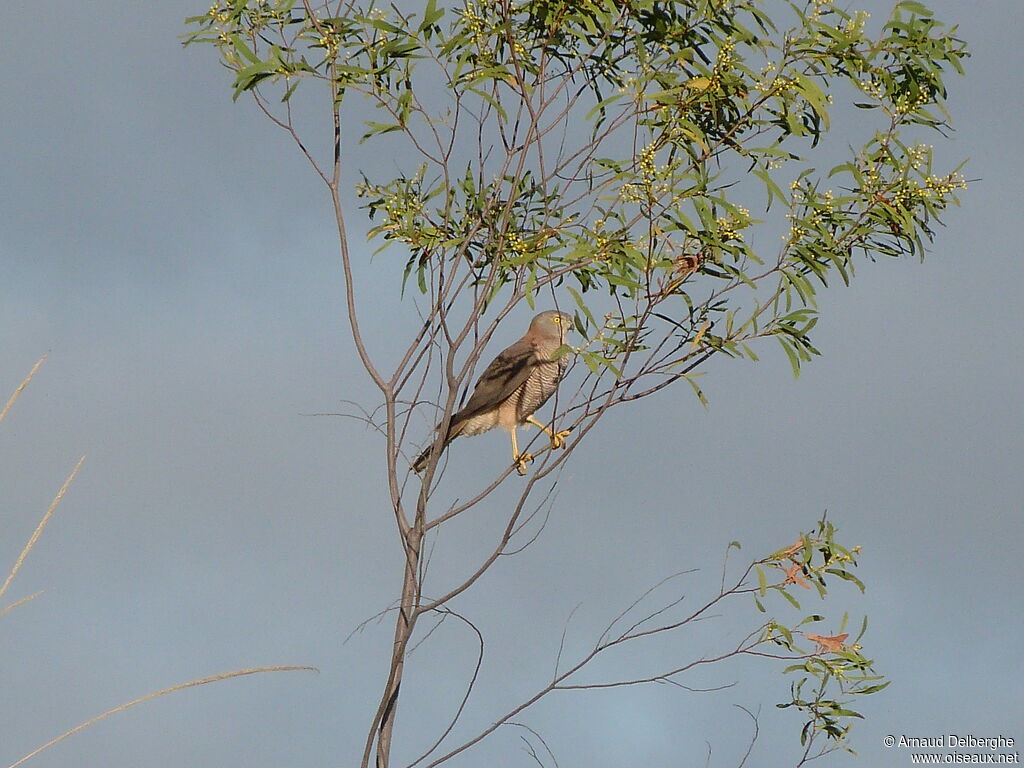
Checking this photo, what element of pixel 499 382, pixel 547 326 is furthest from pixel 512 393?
pixel 547 326

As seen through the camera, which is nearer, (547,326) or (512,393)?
(512,393)

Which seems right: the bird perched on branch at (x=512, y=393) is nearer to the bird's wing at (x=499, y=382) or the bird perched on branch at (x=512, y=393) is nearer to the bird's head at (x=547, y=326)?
the bird's wing at (x=499, y=382)

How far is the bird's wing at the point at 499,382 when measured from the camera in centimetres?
916

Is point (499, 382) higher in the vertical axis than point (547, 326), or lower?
lower

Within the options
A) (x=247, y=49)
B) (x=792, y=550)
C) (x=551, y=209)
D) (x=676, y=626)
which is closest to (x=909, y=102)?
(x=551, y=209)

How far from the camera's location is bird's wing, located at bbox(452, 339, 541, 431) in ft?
30.1

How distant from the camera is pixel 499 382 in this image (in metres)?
9.27

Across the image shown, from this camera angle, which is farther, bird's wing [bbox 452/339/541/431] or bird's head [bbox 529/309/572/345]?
bird's head [bbox 529/309/572/345]

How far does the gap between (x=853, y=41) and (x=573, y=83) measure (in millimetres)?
1298

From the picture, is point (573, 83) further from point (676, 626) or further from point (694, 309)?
point (676, 626)

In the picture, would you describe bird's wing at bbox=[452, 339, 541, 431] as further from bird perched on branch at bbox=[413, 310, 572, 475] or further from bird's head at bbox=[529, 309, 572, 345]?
bird's head at bbox=[529, 309, 572, 345]

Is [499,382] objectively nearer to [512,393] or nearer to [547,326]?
[512,393]

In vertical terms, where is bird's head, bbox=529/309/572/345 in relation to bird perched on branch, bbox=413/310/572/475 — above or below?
above

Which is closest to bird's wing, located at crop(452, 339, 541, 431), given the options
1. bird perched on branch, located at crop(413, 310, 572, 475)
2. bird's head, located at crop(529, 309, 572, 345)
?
bird perched on branch, located at crop(413, 310, 572, 475)
